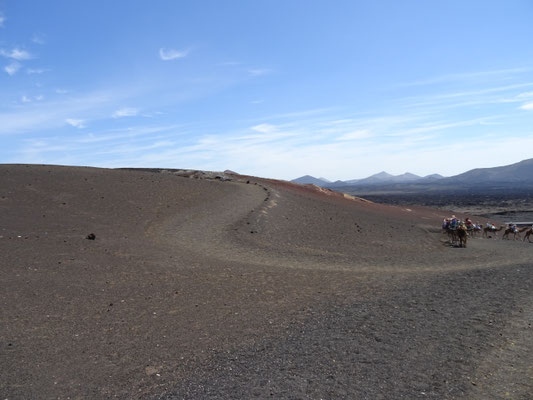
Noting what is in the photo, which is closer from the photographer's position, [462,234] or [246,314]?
[246,314]

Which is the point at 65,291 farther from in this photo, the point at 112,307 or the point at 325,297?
the point at 325,297

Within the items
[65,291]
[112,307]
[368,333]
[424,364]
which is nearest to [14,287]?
[65,291]

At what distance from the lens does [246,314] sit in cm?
912

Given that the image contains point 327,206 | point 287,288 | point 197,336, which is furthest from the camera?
point 327,206

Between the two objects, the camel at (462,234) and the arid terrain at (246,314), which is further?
the camel at (462,234)

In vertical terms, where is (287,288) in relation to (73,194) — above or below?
below

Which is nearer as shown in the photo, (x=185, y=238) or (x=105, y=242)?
(x=105, y=242)

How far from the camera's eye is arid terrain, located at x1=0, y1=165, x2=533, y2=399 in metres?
6.17

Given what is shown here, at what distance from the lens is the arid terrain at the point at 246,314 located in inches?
243

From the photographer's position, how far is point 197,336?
7.86 metres

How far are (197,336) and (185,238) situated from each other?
33.3 feet

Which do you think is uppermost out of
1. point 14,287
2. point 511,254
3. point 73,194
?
point 73,194

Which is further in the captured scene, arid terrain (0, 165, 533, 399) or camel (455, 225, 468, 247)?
camel (455, 225, 468, 247)

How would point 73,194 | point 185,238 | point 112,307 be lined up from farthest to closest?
1. point 73,194
2. point 185,238
3. point 112,307
